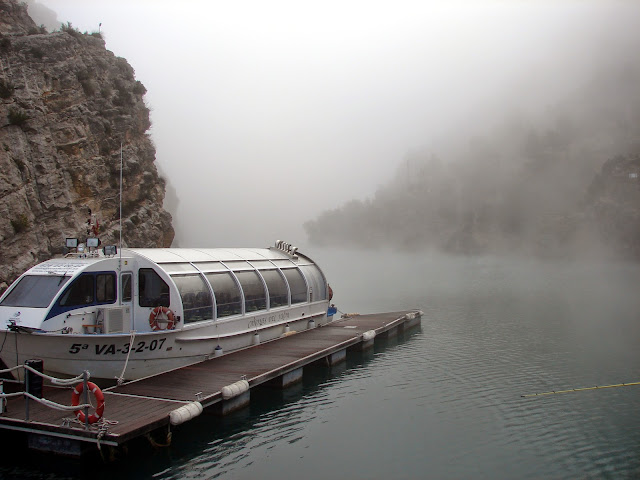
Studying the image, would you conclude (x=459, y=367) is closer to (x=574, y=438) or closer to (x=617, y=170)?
(x=574, y=438)

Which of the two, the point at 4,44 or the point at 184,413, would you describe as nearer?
the point at 184,413

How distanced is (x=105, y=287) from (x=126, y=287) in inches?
27.5

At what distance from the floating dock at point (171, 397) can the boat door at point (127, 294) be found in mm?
2121

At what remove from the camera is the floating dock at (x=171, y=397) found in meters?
12.2

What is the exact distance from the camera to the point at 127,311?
17.6 metres

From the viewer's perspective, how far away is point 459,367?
75.2ft

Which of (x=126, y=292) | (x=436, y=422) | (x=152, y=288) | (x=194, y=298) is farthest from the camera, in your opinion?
(x=194, y=298)

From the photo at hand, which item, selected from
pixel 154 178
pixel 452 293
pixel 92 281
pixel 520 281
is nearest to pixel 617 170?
pixel 520 281

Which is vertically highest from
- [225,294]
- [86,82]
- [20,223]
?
[86,82]

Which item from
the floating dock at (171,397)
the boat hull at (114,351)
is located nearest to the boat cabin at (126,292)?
the boat hull at (114,351)

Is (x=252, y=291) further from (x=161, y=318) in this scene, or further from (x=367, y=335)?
(x=367, y=335)

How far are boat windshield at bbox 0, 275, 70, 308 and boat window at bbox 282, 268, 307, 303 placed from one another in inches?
442

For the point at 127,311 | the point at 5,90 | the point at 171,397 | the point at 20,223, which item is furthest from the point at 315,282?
the point at 5,90

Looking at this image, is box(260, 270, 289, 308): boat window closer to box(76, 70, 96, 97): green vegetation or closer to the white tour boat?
the white tour boat
